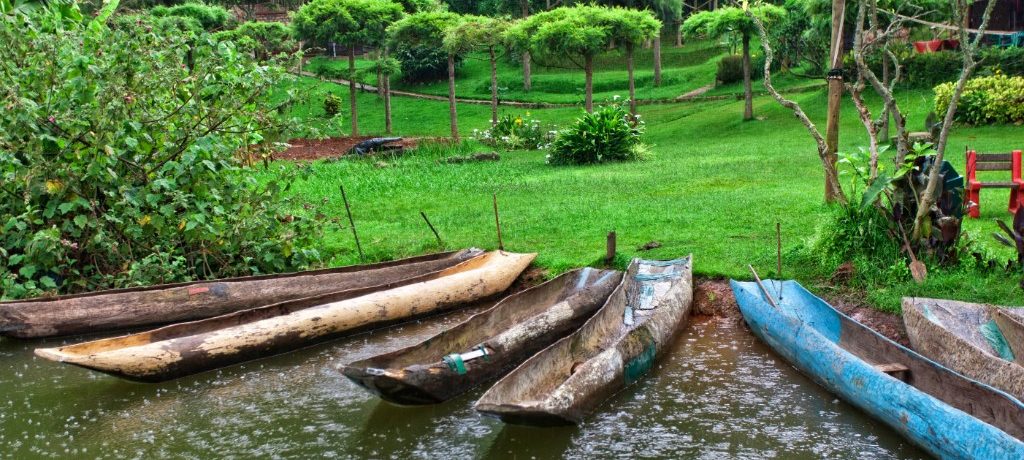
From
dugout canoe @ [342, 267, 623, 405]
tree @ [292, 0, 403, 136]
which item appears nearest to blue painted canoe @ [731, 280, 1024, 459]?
dugout canoe @ [342, 267, 623, 405]

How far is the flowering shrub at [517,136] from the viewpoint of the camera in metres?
25.6

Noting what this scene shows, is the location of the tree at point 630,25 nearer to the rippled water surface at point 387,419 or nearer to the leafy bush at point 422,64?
the leafy bush at point 422,64

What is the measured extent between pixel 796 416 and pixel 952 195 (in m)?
3.53

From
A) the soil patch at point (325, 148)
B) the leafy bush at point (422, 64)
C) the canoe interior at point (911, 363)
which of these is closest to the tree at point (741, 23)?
the soil patch at point (325, 148)

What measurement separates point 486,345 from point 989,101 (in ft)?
59.1

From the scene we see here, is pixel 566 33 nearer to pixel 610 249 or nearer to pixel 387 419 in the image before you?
pixel 610 249

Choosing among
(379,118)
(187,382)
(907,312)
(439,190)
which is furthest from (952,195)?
(379,118)

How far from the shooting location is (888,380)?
644 centimetres

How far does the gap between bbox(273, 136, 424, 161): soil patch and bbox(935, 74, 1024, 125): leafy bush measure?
42.8 ft

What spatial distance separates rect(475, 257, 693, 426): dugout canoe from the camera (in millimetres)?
6203

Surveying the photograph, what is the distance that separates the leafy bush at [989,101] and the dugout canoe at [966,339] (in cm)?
1505

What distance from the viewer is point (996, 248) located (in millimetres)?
10242

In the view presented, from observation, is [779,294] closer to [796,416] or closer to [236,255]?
[796,416]

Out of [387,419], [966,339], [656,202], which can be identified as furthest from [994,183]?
[387,419]
